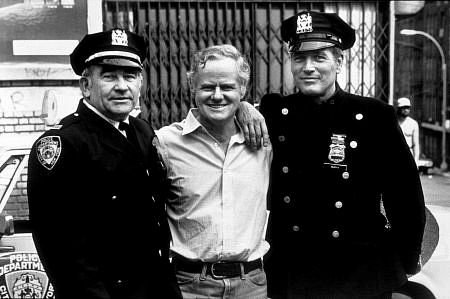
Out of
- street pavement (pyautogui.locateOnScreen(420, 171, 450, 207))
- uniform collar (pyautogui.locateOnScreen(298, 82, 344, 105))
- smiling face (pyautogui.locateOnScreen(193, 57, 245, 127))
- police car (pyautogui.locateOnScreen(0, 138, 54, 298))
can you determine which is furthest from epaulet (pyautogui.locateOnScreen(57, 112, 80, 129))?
street pavement (pyautogui.locateOnScreen(420, 171, 450, 207))

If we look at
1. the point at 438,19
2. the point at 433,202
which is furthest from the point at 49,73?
the point at 438,19

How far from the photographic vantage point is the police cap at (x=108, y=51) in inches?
93.4

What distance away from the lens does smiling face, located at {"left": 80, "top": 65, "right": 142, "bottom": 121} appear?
2.33 meters

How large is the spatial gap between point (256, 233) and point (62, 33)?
5.15 meters

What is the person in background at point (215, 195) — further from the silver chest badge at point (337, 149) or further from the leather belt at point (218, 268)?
the silver chest badge at point (337, 149)

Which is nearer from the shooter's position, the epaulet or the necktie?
the epaulet

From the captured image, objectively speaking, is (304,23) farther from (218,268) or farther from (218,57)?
(218,268)

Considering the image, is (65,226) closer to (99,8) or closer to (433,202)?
(433,202)

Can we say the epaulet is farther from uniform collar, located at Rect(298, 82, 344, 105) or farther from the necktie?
uniform collar, located at Rect(298, 82, 344, 105)

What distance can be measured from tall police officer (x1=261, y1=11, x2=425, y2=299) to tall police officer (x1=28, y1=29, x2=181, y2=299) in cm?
55

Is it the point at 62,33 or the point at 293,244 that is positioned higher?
the point at 62,33

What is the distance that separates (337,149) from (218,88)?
0.56 m

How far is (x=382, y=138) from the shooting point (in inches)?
104

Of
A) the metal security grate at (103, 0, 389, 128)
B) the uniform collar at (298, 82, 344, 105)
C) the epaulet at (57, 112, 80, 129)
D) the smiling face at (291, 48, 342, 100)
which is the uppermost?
the metal security grate at (103, 0, 389, 128)
